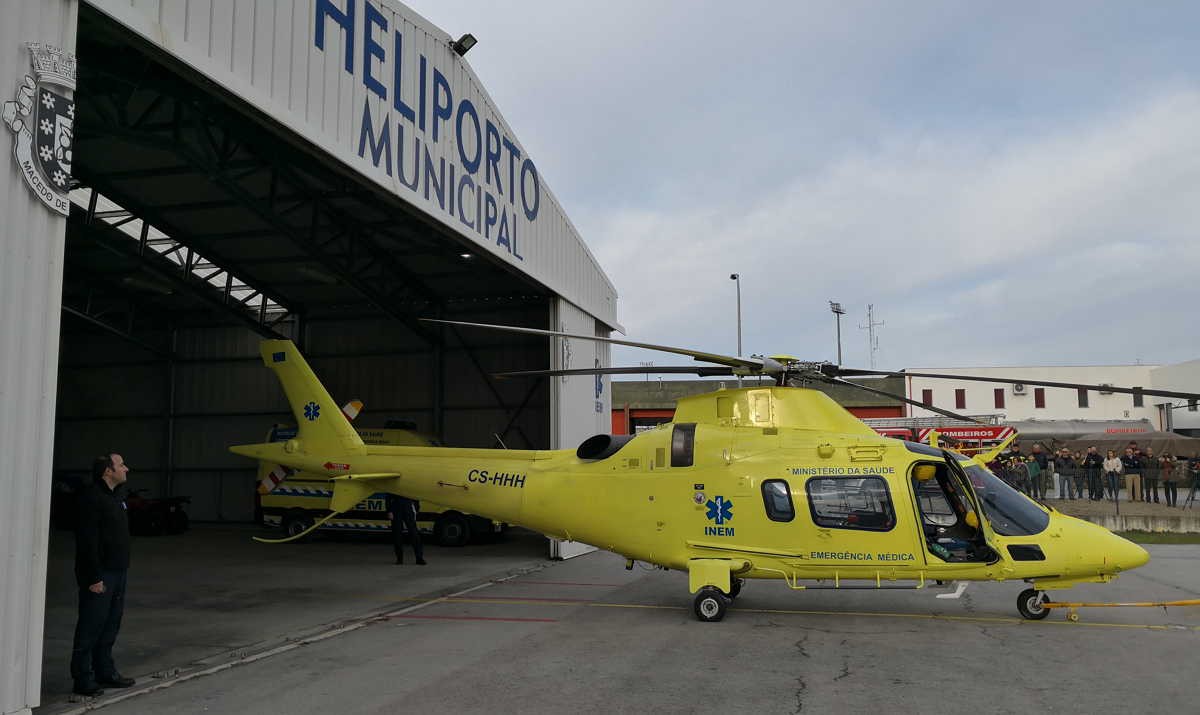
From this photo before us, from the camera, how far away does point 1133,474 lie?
23391 millimetres

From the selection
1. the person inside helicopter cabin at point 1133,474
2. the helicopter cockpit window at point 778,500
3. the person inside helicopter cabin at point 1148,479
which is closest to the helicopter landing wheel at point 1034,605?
the helicopter cockpit window at point 778,500

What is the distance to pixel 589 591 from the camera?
12.4 metres

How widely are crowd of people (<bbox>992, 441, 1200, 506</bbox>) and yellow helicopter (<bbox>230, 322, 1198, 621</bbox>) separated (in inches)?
586

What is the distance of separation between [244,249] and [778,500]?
47.3 ft

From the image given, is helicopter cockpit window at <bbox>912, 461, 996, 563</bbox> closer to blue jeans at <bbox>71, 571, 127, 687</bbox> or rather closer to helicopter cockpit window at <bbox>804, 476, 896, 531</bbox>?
helicopter cockpit window at <bbox>804, 476, 896, 531</bbox>

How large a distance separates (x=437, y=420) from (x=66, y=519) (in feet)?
37.7

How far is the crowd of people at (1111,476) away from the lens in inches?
888

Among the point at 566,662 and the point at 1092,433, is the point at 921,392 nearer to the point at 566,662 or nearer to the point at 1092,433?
the point at 1092,433

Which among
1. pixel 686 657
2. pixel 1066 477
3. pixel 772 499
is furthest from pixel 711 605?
pixel 1066 477

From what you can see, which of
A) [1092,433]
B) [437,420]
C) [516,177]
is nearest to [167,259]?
→ [437,420]

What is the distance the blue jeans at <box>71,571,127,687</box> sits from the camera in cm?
686

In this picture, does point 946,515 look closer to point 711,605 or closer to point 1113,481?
point 711,605

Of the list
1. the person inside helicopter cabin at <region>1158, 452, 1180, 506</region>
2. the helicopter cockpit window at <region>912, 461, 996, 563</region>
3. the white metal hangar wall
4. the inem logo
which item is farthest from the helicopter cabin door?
the person inside helicopter cabin at <region>1158, 452, 1180, 506</region>

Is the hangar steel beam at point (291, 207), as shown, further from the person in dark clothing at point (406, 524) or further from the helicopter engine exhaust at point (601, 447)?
the helicopter engine exhaust at point (601, 447)
